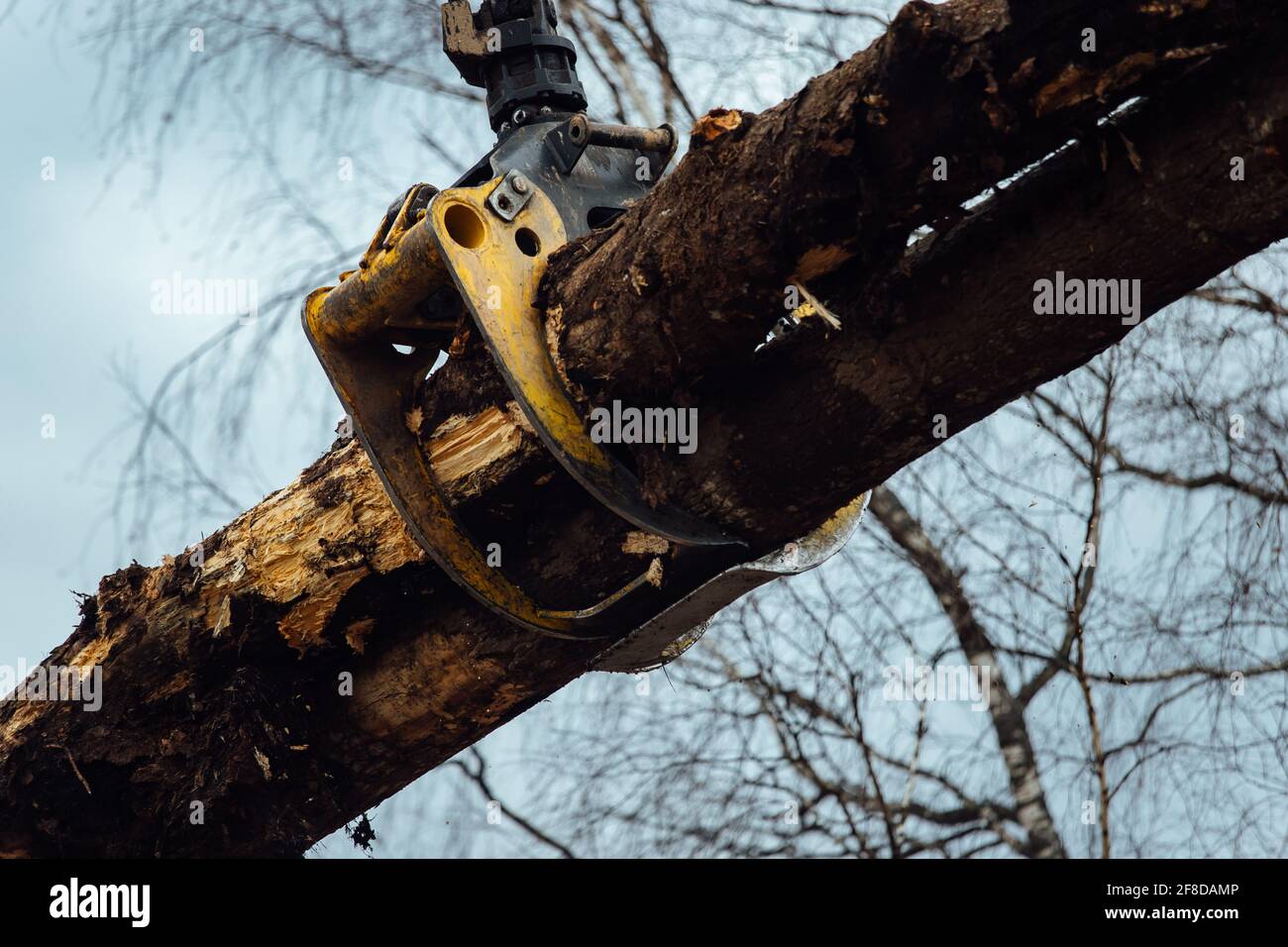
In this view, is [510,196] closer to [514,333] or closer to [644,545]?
[514,333]

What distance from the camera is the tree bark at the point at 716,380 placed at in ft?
5.39

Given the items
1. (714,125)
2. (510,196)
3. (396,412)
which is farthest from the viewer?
(396,412)

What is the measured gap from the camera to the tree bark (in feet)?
5.39

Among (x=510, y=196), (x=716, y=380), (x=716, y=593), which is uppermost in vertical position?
(x=510, y=196)

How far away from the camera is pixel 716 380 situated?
6.91 feet

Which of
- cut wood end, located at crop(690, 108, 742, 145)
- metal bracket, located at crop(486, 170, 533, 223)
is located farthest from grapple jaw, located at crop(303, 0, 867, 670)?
cut wood end, located at crop(690, 108, 742, 145)

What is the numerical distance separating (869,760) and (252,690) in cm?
220

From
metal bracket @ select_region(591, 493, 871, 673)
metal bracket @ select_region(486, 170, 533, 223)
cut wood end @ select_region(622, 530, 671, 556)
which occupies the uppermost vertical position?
metal bracket @ select_region(486, 170, 533, 223)

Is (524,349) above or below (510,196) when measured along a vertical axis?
below

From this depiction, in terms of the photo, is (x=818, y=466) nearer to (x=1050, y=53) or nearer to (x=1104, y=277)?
(x=1104, y=277)

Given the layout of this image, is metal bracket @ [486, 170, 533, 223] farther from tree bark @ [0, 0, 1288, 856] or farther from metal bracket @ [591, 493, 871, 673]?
metal bracket @ [591, 493, 871, 673]

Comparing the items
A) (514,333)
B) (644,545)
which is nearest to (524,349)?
(514,333)

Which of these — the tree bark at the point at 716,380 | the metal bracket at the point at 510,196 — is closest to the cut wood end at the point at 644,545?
the tree bark at the point at 716,380
